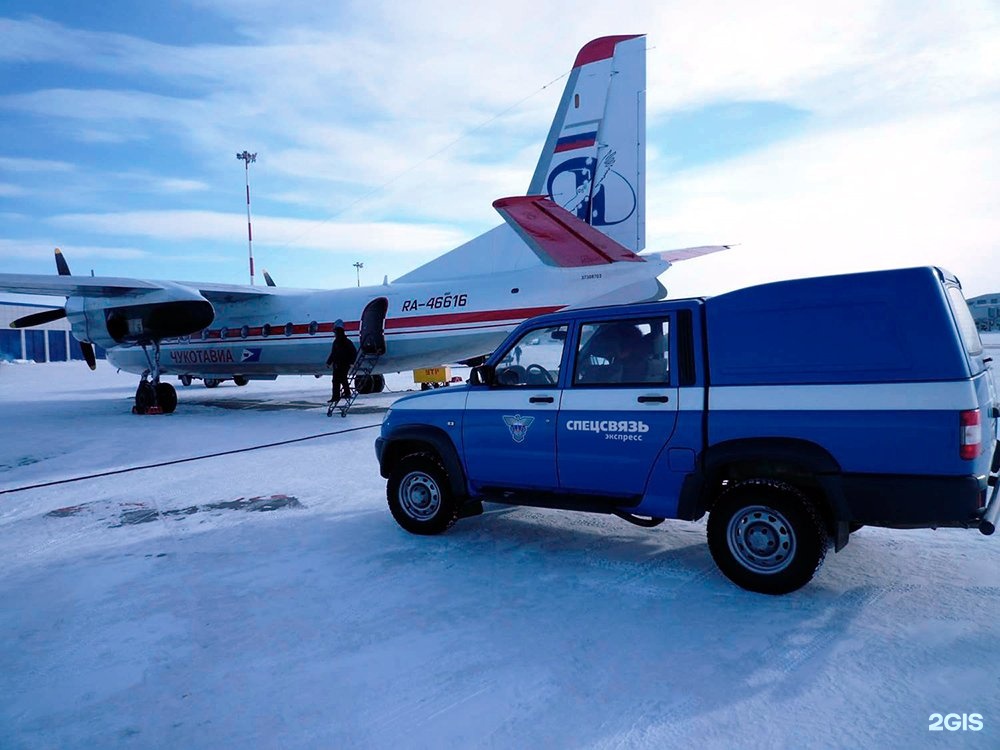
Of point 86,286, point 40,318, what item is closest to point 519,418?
Answer: point 86,286

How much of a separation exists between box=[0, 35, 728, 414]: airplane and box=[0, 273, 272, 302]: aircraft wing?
0.04 meters

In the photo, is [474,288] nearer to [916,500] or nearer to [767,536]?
[767,536]

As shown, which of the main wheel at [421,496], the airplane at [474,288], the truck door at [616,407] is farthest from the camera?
the airplane at [474,288]

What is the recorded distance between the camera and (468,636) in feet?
13.1

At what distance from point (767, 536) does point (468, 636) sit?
229 centimetres

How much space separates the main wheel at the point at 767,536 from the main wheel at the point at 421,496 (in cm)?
257

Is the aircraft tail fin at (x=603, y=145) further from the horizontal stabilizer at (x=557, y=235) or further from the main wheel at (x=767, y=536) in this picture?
the main wheel at (x=767, y=536)

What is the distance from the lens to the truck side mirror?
580 cm

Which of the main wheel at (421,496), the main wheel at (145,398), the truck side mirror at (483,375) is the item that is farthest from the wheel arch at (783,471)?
the main wheel at (145,398)

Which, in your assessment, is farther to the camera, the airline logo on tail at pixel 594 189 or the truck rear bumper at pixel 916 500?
the airline logo on tail at pixel 594 189

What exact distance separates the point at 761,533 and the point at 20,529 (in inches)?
291

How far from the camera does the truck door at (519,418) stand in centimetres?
541

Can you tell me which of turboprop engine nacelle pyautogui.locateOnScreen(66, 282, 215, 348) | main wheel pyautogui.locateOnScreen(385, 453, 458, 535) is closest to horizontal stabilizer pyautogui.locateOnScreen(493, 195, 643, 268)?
main wheel pyautogui.locateOnScreen(385, 453, 458, 535)

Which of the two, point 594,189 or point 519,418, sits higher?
point 594,189
